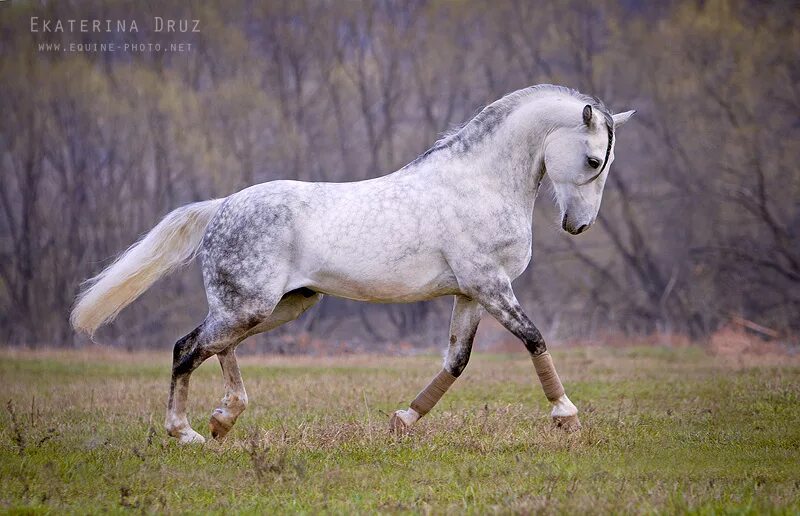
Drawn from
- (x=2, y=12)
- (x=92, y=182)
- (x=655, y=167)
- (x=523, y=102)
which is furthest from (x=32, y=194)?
(x=523, y=102)

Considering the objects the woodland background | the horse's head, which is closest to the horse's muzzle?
the horse's head

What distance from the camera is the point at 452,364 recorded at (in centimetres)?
737

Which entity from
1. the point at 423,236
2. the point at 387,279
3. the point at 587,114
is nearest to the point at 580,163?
the point at 587,114

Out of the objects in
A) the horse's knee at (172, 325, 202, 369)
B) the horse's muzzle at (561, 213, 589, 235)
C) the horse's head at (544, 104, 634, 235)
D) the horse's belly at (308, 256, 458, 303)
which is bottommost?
the horse's knee at (172, 325, 202, 369)

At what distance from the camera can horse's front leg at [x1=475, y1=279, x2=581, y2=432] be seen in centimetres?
694

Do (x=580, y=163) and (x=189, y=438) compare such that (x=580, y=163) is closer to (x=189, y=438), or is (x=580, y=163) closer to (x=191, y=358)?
(x=191, y=358)

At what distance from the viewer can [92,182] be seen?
86.3 ft

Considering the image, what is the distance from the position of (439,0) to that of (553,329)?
1059 cm

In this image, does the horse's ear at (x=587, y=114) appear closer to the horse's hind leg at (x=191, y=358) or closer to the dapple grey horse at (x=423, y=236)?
the dapple grey horse at (x=423, y=236)

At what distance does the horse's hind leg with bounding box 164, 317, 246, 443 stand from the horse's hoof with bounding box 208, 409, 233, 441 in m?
0.12

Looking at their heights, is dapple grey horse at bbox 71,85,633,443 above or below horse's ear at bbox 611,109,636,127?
below

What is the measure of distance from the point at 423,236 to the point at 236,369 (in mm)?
1828

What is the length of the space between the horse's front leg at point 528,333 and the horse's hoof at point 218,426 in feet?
7.01

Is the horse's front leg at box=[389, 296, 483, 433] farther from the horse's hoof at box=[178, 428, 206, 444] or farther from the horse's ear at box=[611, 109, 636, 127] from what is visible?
the horse's ear at box=[611, 109, 636, 127]
